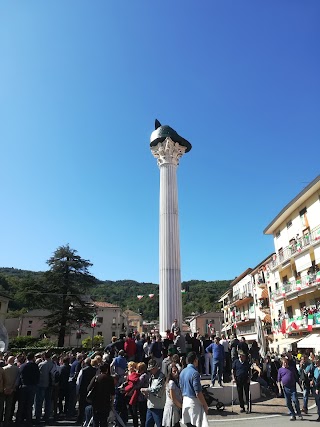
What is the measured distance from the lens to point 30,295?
35656 mm

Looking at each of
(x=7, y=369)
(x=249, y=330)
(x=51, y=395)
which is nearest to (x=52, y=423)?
(x=51, y=395)

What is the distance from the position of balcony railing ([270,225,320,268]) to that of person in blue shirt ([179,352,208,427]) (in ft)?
75.0

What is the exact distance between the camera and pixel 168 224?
23.5m

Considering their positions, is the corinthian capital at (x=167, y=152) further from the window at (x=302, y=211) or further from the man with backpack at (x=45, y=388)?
the man with backpack at (x=45, y=388)

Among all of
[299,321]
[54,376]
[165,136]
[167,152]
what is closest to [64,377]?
[54,376]

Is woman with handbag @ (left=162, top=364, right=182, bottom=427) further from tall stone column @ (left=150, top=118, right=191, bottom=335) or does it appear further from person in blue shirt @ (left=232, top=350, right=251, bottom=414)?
tall stone column @ (left=150, top=118, right=191, bottom=335)

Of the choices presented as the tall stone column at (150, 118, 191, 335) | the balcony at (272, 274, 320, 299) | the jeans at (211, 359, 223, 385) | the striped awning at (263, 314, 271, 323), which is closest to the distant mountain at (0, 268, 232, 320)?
the striped awning at (263, 314, 271, 323)

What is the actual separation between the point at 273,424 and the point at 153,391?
4366mm

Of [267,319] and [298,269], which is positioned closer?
[298,269]

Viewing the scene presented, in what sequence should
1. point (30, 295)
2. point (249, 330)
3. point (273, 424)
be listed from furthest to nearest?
point (249, 330)
point (30, 295)
point (273, 424)

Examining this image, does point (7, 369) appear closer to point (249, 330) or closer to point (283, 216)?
point (283, 216)

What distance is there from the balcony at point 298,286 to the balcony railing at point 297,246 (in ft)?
7.73

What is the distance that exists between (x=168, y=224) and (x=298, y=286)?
44.5 feet

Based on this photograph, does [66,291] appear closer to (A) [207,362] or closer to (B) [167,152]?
(B) [167,152]
